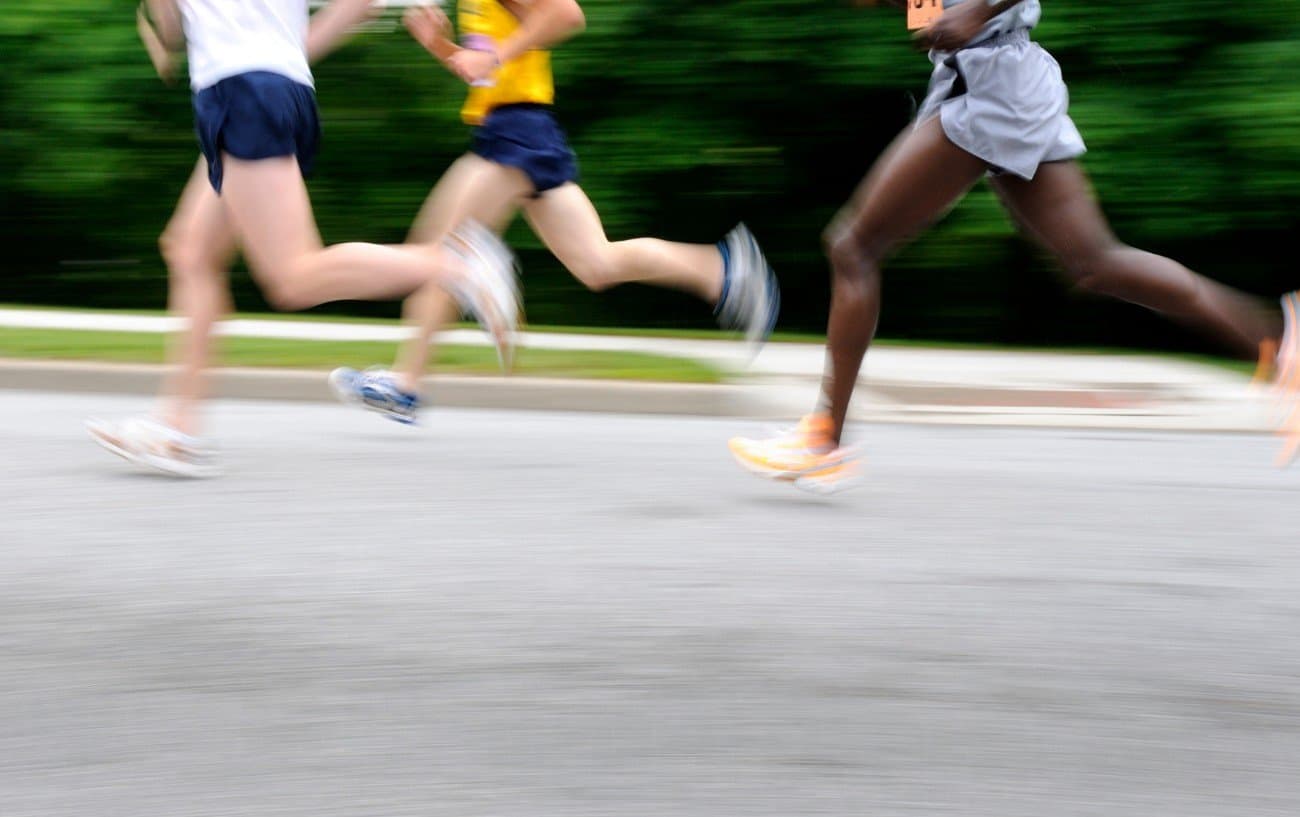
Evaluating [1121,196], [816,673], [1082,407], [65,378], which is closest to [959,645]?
[816,673]

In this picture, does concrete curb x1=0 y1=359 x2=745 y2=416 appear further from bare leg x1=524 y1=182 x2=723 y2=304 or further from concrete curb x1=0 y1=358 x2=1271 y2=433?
bare leg x1=524 y1=182 x2=723 y2=304

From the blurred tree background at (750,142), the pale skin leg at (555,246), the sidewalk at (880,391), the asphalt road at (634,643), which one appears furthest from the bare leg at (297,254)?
the blurred tree background at (750,142)

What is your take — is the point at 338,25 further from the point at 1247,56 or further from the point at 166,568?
the point at 1247,56

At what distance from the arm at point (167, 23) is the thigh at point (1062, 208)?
7.78ft

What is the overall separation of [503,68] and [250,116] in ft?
4.37

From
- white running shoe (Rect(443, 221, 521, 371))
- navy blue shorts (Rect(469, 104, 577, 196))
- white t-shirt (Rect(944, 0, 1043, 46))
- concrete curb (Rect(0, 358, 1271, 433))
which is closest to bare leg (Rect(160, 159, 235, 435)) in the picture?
white running shoe (Rect(443, 221, 521, 371))

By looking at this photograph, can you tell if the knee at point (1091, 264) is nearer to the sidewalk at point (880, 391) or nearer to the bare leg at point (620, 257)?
the bare leg at point (620, 257)

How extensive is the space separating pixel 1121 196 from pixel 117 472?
7.10m

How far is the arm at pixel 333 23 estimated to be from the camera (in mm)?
5410

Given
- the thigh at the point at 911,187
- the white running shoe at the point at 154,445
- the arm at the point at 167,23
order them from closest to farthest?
the thigh at the point at 911,187
the arm at the point at 167,23
the white running shoe at the point at 154,445

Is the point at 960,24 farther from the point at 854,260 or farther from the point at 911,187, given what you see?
the point at 854,260

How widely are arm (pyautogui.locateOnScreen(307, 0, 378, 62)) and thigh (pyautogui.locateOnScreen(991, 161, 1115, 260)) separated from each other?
6.58ft

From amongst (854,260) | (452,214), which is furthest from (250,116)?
(854,260)

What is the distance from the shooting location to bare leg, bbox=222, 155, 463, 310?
16.6 ft
